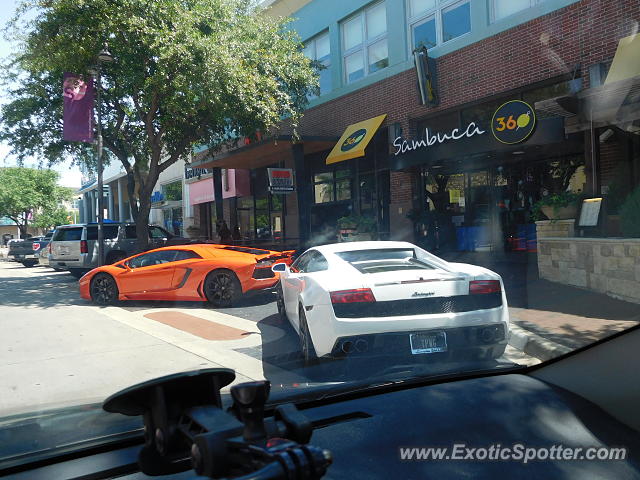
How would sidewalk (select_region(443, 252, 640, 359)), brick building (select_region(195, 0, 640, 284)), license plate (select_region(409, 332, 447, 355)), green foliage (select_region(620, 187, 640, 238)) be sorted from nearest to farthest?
license plate (select_region(409, 332, 447, 355)) → sidewalk (select_region(443, 252, 640, 359)) → green foliage (select_region(620, 187, 640, 238)) → brick building (select_region(195, 0, 640, 284))

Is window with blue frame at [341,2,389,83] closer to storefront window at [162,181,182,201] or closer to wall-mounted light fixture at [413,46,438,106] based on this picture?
wall-mounted light fixture at [413,46,438,106]

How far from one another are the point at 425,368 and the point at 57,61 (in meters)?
13.3

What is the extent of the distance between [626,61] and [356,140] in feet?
27.0

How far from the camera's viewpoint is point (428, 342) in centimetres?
464

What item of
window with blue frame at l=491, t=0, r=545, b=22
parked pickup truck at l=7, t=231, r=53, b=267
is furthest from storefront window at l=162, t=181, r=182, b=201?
window with blue frame at l=491, t=0, r=545, b=22

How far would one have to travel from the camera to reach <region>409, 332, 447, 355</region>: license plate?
4.61 meters

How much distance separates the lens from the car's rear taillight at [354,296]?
4793mm

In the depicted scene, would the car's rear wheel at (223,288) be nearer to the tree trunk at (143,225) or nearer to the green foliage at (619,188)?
the tree trunk at (143,225)

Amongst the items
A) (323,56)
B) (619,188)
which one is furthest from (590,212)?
(323,56)

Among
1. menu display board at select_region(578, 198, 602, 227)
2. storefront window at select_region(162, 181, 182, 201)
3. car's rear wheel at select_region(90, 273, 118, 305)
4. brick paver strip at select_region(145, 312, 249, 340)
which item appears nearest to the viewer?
brick paver strip at select_region(145, 312, 249, 340)

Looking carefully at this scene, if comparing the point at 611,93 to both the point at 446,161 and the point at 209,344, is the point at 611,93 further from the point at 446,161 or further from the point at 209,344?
the point at 209,344

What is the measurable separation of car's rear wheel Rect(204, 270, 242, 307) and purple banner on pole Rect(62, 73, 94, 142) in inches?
271

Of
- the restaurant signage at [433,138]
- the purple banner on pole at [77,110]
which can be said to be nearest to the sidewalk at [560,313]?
the restaurant signage at [433,138]

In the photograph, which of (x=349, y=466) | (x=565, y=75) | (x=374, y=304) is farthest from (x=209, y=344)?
(x=565, y=75)
